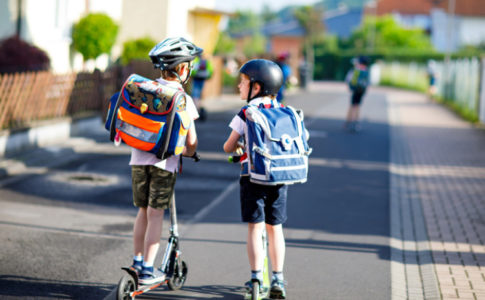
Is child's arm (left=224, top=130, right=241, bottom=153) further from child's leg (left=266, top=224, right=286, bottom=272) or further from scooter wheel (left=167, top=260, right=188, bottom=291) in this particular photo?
scooter wheel (left=167, top=260, right=188, bottom=291)

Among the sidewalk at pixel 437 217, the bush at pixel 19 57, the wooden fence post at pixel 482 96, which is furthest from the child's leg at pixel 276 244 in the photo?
the wooden fence post at pixel 482 96

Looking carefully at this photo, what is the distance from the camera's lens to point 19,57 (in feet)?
49.0

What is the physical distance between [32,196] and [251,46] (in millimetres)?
70003

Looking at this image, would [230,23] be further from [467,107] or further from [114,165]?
[114,165]

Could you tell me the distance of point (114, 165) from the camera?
1088 cm

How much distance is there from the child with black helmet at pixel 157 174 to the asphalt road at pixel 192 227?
47cm

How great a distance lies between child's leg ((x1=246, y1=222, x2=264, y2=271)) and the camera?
465 centimetres

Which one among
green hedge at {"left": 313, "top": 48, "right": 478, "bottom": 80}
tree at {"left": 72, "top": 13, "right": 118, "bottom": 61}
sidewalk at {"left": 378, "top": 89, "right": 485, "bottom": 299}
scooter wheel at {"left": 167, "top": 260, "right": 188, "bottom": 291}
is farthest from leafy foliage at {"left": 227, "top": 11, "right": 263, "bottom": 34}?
scooter wheel at {"left": 167, "top": 260, "right": 188, "bottom": 291}

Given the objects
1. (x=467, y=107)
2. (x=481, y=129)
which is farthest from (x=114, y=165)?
(x=467, y=107)

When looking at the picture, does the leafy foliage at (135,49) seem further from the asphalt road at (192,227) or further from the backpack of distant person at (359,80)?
the asphalt road at (192,227)

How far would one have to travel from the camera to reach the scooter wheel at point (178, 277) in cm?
508

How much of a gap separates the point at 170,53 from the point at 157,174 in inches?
30.3

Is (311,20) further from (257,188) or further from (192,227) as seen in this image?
(257,188)

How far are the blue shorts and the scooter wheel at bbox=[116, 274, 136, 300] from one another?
80 cm
